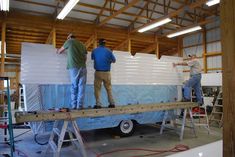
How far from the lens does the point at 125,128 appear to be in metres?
6.13

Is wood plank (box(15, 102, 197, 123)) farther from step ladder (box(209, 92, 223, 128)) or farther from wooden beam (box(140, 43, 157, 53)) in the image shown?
wooden beam (box(140, 43, 157, 53))

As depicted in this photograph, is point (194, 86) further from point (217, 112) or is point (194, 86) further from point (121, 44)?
point (121, 44)

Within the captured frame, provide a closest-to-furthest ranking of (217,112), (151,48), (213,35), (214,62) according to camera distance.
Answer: (217,112), (214,62), (213,35), (151,48)

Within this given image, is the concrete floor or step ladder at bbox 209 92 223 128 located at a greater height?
step ladder at bbox 209 92 223 128

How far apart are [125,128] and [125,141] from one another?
1.66ft

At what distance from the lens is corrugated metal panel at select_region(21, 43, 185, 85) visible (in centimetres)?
474

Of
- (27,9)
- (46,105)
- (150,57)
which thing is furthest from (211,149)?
(27,9)

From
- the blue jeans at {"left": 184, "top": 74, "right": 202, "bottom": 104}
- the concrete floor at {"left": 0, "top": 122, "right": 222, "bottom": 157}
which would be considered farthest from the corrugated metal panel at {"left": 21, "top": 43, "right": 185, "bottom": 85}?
the concrete floor at {"left": 0, "top": 122, "right": 222, "bottom": 157}

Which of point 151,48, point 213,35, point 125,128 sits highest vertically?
point 213,35

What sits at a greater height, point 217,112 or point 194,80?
point 194,80

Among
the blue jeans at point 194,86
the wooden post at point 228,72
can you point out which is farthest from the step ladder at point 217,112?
the wooden post at point 228,72

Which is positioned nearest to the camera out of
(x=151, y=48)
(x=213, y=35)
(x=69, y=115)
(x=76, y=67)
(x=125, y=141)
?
(x=69, y=115)

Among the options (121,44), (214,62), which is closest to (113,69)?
(121,44)

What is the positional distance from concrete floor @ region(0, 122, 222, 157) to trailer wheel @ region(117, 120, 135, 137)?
0.15 metres
